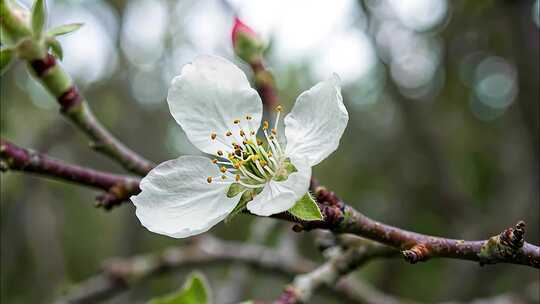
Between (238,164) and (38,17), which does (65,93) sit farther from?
(238,164)

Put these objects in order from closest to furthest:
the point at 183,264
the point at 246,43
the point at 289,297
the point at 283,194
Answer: the point at 283,194 → the point at 289,297 → the point at 246,43 → the point at 183,264

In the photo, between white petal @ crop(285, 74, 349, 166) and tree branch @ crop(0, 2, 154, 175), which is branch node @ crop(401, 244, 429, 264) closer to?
white petal @ crop(285, 74, 349, 166)

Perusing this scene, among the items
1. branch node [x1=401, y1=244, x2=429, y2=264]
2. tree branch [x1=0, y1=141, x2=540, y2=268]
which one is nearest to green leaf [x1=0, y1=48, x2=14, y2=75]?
tree branch [x1=0, y1=141, x2=540, y2=268]

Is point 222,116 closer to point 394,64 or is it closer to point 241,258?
point 241,258

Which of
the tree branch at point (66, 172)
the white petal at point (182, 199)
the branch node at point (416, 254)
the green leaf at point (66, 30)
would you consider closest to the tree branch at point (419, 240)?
the branch node at point (416, 254)

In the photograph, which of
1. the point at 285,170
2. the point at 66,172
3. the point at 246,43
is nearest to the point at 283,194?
the point at 285,170

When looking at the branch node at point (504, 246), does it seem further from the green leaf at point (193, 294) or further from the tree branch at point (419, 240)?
the green leaf at point (193, 294)

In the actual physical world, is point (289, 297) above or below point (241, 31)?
below
